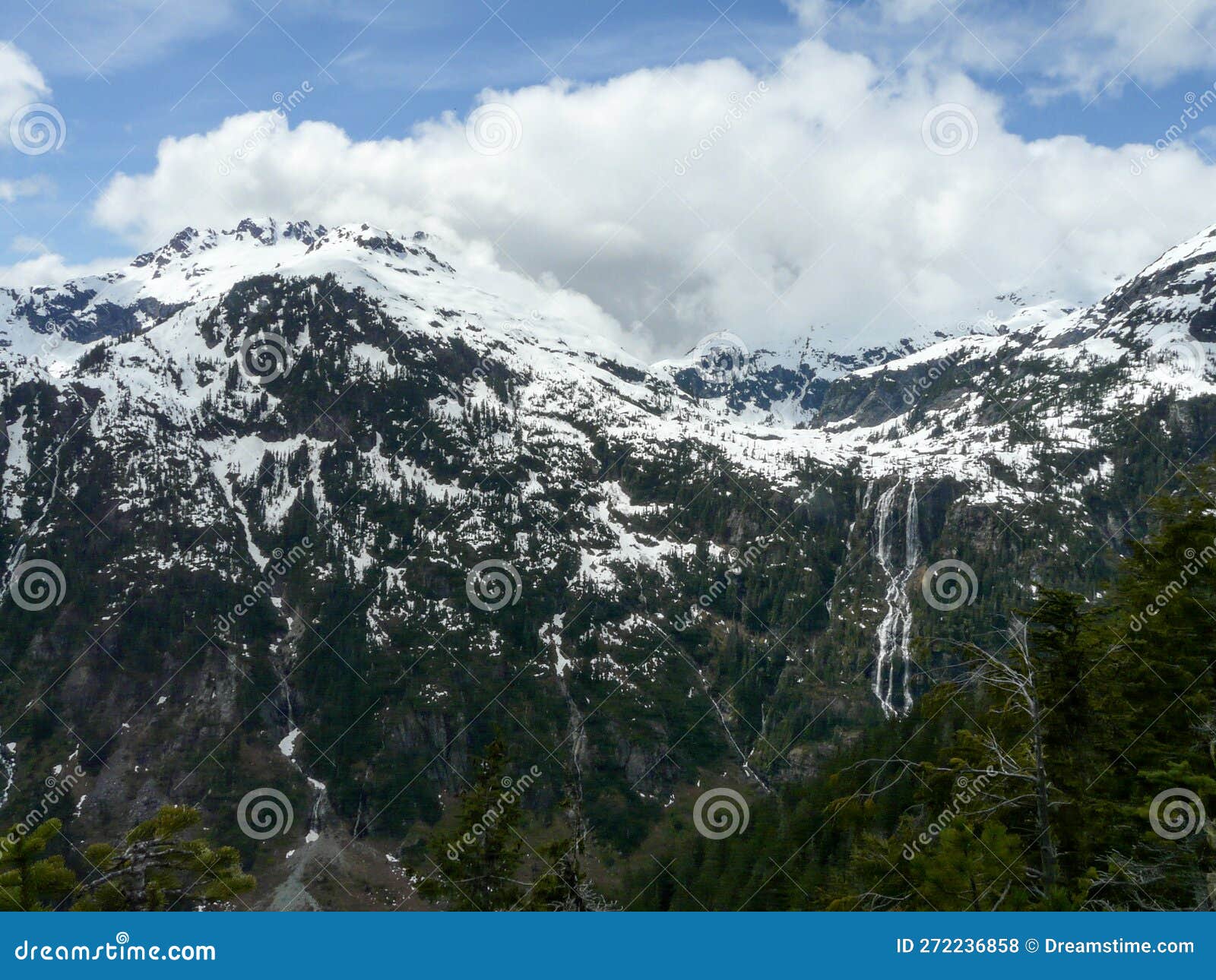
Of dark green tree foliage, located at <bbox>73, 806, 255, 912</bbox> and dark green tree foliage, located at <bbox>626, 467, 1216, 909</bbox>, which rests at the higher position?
dark green tree foliage, located at <bbox>626, 467, 1216, 909</bbox>

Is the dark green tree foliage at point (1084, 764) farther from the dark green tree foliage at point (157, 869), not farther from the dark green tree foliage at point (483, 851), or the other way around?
the dark green tree foliage at point (157, 869)

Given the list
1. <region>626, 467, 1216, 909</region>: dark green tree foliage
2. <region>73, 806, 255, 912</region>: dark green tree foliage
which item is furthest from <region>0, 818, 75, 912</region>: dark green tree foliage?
<region>626, 467, 1216, 909</region>: dark green tree foliage

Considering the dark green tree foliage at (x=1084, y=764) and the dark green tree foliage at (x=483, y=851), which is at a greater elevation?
the dark green tree foliage at (x=1084, y=764)

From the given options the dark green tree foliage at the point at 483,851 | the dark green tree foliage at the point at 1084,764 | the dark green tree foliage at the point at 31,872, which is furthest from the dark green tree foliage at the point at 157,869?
the dark green tree foliage at the point at 1084,764

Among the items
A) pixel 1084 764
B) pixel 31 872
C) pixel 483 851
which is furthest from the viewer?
pixel 483 851

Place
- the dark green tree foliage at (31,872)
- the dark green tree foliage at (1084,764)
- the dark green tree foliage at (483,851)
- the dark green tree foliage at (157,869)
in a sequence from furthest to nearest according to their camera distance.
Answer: the dark green tree foliage at (483,851)
the dark green tree foliage at (1084,764)
the dark green tree foliage at (157,869)
the dark green tree foliage at (31,872)

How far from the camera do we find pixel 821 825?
2640 inches

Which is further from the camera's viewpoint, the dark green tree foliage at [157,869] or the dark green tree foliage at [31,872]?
the dark green tree foliage at [157,869]

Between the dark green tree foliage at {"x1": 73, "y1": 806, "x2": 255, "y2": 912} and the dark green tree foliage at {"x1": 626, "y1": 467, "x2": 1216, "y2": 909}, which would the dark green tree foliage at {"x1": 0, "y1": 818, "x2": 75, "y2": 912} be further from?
the dark green tree foliage at {"x1": 626, "y1": 467, "x2": 1216, "y2": 909}

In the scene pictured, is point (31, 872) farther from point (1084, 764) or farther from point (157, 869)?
point (1084, 764)

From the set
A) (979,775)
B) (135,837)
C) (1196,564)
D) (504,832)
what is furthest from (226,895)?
(1196,564)

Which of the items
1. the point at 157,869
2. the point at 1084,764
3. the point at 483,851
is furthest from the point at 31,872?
the point at 1084,764

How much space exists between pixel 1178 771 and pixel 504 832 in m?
25.1
